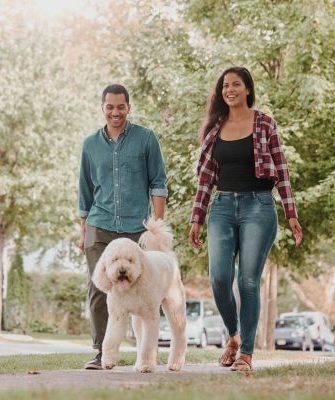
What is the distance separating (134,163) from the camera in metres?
7.76

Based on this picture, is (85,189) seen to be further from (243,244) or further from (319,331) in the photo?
(319,331)

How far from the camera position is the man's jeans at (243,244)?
7238mm

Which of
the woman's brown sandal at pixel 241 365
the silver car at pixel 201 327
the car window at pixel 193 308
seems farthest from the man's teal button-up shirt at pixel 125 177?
the car window at pixel 193 308

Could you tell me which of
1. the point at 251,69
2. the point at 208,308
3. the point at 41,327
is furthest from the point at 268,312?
the point at 41,327

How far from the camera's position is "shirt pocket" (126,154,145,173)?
7754 millimetres

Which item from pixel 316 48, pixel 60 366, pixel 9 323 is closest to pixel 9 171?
pixel 9 323

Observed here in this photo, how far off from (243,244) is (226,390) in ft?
7.40

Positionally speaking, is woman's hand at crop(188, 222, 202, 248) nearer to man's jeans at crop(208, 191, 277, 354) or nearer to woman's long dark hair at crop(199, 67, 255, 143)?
man's jeans at crop(208, 191, 277, 354)

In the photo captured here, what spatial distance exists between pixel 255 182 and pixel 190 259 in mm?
11258

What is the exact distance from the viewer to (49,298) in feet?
104

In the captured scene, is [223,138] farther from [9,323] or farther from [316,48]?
[9,323]

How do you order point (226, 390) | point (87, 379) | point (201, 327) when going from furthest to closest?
point (201, 327), point (87, 379), point (226, 390)

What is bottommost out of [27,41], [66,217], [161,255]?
[161,255]

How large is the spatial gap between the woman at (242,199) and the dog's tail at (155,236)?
0.37 metres
